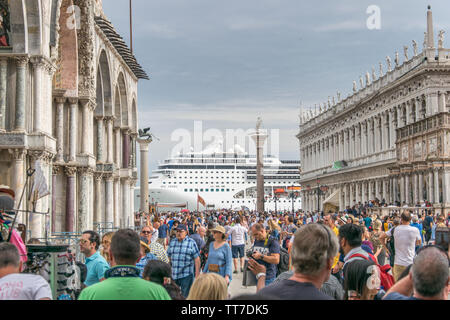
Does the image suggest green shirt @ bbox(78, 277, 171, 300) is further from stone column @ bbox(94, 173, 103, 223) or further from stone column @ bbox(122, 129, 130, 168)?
stone column @ bbox(122, 129, 130, 168)

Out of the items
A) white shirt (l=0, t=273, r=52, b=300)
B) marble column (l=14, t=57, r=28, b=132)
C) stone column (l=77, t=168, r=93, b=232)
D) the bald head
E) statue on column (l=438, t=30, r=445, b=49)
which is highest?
statue on column (l=438, t=30, r=445, b=49)

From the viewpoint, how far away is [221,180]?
116312 millimetres

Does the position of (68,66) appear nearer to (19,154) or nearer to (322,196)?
(19,154)

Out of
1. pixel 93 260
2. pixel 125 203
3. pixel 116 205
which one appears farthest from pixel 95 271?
pixel 125 203

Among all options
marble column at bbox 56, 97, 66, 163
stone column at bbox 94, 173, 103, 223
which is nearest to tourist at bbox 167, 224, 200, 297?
marble column at bbox 56, 97, 66, 163

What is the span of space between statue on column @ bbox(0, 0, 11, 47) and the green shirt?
511 inches

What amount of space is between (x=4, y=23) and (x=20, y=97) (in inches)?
76.8

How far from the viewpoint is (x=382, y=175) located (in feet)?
172

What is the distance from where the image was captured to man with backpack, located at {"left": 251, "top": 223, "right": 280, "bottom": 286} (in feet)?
27.3

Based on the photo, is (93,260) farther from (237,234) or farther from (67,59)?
(67,59)

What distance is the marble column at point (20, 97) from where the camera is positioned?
15.2 m

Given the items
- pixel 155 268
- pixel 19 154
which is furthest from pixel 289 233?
pixel 155 268
